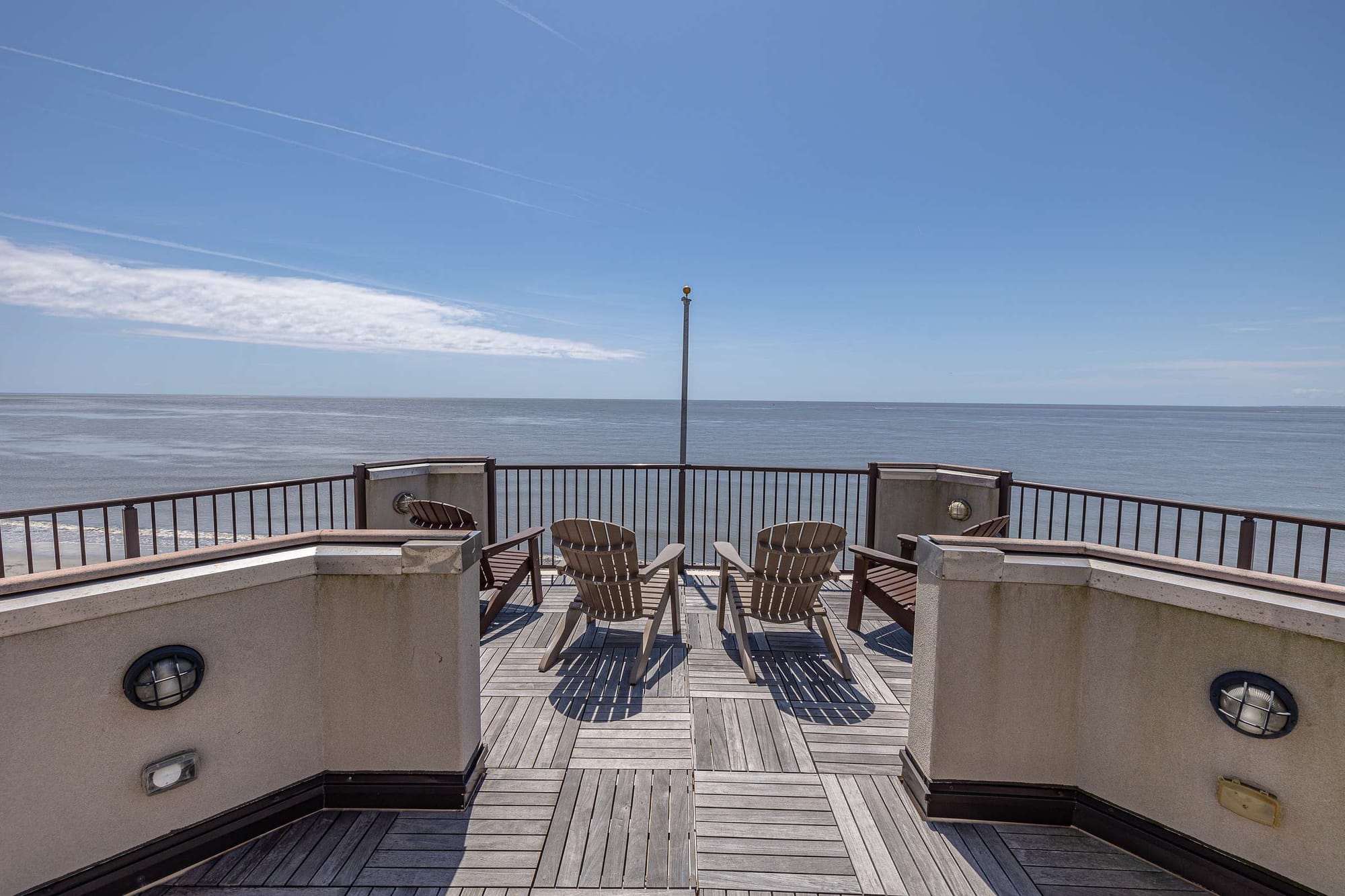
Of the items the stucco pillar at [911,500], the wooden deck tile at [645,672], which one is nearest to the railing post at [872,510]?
the stucco pillar at [911,500]

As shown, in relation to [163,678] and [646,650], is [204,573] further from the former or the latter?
[646,650]

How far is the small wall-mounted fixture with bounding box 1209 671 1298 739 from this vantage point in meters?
1.78

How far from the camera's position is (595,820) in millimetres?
2316

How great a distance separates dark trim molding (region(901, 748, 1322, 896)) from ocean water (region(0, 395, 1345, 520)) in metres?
23.1

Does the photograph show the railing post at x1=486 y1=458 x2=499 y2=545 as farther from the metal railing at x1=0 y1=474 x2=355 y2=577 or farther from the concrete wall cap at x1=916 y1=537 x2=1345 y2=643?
the concrete wall cap at x1=916 y1=537 x2=1345 y2=643

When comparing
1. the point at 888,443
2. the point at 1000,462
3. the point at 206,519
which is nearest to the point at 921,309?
the point at 888,443

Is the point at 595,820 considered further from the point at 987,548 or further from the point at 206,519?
the point at 206,519

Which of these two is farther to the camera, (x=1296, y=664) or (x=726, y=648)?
(x=726, y=648)

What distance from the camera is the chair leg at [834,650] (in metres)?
3.59

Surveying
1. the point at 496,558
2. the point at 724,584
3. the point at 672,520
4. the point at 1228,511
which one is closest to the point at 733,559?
the point at 724,584

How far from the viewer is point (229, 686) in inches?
80.4

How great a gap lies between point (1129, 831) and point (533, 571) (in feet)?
13.4

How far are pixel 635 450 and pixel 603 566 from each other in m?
30.5

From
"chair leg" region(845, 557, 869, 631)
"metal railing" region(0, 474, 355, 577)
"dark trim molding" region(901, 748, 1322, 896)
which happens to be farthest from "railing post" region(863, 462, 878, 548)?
"metal railing" region(0, 474, 355, 577)
